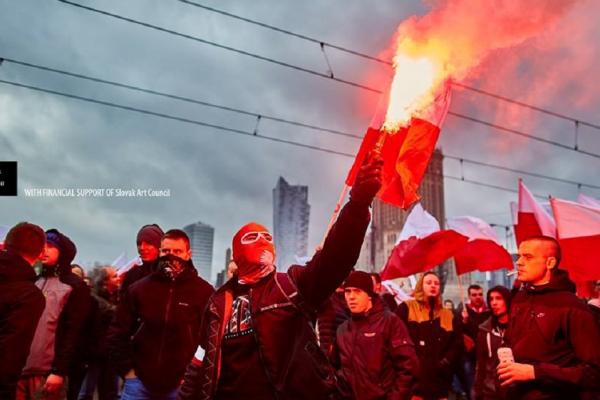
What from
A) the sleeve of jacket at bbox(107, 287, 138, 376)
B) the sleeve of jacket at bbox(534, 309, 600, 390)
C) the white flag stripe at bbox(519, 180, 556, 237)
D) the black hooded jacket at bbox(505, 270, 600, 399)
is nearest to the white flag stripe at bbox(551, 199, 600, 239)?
the white flag stripe at bbox(519, 180, 556, 237)

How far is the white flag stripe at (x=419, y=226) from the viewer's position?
12573 millimetres

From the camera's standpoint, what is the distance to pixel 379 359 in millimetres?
5730

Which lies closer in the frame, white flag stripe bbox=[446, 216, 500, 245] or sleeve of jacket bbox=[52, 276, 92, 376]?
sleeve of jacket bbox=[52, 276, 92, 376]

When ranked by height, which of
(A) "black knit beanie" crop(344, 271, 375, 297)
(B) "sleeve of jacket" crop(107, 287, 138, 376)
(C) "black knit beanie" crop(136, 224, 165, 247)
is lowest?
(B) "sleeve of jacket" crop(107, 287, 138, 376)

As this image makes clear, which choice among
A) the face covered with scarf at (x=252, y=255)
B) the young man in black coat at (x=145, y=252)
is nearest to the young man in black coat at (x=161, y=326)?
the young man in black coat at (x=145, y=252)

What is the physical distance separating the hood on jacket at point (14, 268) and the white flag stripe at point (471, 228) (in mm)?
9364

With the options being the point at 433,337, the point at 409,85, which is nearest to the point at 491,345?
the point at 433,337

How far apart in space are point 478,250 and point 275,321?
10.3m

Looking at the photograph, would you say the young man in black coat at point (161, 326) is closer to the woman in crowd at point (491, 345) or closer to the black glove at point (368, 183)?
the black glove at point (368, 183)

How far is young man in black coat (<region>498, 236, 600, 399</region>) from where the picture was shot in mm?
3912

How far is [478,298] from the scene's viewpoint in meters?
10.9

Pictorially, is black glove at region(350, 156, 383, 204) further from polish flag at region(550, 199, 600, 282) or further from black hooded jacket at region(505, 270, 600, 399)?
polish flag at region(550, 199, 600, 282)
